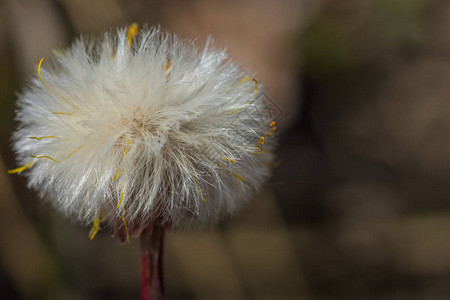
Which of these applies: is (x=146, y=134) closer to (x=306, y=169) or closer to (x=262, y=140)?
(x=262, y=140)

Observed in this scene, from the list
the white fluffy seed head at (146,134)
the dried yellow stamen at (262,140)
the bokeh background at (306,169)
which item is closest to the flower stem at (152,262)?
the white fluffy seed head at (146,134)

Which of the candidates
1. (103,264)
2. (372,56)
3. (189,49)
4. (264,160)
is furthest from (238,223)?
(189,49)

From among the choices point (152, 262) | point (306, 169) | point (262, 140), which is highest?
point (262, 140)

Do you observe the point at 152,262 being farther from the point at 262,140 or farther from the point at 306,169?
the point at 306,169

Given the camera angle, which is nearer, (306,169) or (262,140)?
(262,140)

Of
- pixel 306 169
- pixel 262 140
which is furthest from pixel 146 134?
pixel 306 169

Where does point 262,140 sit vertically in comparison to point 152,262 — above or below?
above

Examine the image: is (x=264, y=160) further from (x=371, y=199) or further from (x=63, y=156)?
(x=371, y=199)
